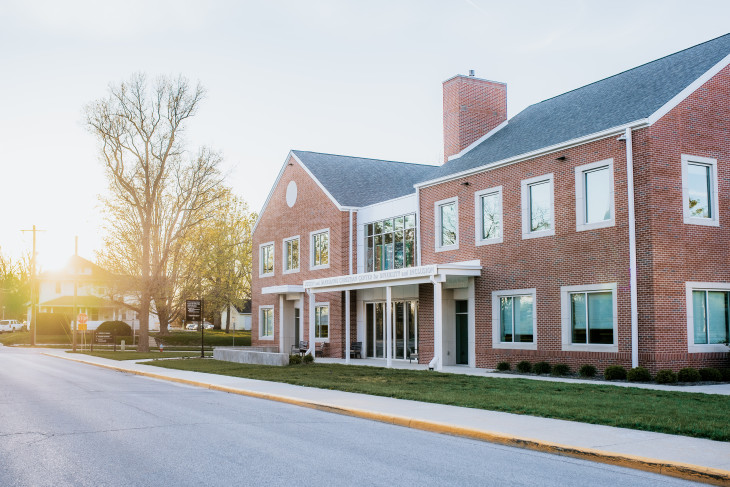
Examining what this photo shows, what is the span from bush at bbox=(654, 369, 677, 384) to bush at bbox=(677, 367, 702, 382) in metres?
0.46

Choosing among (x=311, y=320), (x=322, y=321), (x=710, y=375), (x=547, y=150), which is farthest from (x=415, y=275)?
(x=322, y=321)

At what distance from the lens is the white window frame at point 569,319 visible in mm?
20484

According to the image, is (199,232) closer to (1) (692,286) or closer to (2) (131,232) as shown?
(2) (131,232)

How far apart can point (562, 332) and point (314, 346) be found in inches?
551

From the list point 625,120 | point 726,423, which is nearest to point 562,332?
point 625,120

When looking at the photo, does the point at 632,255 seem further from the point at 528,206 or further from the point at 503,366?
the point at 503,366

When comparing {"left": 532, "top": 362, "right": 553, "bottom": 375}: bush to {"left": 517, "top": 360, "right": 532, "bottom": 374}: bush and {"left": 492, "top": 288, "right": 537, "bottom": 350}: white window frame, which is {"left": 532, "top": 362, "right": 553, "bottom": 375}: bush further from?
{"left": 492, "top": 288, "right": 537, "bottom": 350}: white window frame

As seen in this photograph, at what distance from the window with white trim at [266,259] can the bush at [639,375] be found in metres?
26.1

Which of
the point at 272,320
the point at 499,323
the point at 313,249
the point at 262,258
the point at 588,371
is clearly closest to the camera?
the point at 588,371

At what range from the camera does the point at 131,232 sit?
147ft

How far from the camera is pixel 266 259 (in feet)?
142

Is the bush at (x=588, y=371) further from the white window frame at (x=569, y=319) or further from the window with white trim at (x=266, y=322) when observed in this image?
the window with white trim at (x=266, y=322)

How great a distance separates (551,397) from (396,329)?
16659 millimetres

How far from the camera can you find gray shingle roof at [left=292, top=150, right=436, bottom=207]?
1419 inches
